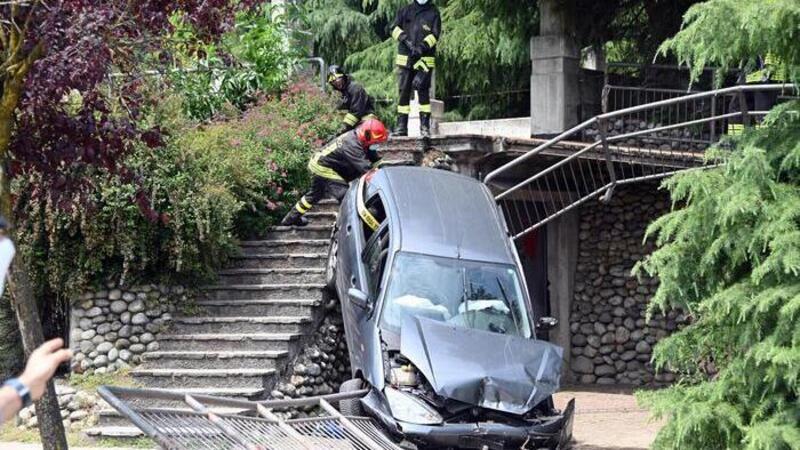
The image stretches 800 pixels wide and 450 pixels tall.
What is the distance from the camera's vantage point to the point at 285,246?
1569cm

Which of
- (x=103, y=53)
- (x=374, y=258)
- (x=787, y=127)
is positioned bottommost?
(x=374, y=258)

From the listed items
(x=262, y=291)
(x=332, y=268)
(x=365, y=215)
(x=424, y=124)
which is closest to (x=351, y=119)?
(x=424, y=124)

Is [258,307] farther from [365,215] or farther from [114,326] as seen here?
[365,215]

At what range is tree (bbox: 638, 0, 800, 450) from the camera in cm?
801

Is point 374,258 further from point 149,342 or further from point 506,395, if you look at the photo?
point 149,342

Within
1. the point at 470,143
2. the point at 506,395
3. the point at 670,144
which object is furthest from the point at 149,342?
the point at 670,144

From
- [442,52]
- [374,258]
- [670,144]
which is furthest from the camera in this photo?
[442,52]

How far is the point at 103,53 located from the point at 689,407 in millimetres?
4986

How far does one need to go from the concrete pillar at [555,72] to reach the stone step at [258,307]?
15.9 ft

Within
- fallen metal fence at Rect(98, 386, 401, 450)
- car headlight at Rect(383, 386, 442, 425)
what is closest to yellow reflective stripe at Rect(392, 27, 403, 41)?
fallen metal fence at Rect(98, 386, 401, 450)

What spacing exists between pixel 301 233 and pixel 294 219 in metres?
0.21

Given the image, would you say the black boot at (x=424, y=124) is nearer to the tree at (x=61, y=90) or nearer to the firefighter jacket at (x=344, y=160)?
the firefighter jacket at (x=344, y=160)

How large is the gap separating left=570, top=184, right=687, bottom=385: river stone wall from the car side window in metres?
6.03

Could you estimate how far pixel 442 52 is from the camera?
22312mm
